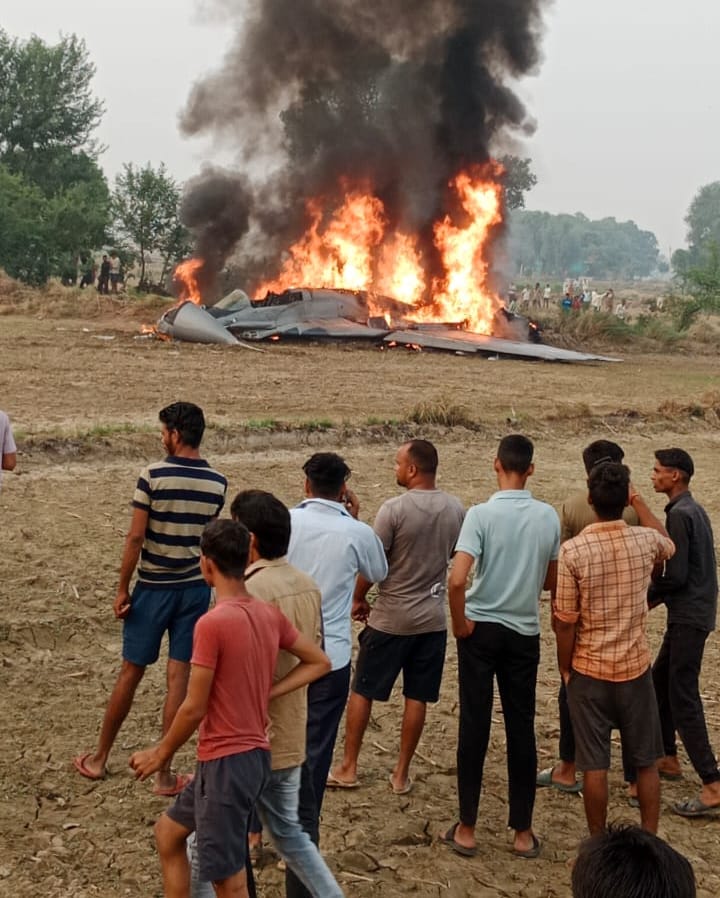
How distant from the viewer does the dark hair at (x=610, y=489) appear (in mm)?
4270

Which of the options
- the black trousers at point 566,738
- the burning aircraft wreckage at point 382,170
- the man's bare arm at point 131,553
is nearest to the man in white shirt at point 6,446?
the man's bare arm at point 131,553

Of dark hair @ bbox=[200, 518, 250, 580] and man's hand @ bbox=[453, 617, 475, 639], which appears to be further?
man's hand @ bbox=[453, 617, 475, 639]

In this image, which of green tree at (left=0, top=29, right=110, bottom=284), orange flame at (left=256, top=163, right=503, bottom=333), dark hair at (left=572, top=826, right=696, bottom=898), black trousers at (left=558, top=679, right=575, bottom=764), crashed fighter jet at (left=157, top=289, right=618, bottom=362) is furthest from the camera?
green tree at (left=0, top=29, right=110, bottom=284)

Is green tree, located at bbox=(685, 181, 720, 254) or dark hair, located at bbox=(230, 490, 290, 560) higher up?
green tree, located at bbox=(685, 181, 720, 254)

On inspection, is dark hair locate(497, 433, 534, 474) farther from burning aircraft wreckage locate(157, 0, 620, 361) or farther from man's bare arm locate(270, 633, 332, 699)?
burning aircraft wreckage locate(157, 0, 620, 361)

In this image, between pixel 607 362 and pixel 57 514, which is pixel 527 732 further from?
pixel 607 362

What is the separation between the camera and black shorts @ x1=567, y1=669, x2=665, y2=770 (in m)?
4.30

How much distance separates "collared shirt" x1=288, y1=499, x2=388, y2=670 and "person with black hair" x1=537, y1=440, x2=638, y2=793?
3.92ft

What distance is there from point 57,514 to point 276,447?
4.46m

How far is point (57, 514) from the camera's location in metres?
9.43

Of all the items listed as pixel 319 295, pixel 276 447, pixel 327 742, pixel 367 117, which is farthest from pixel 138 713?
pixel 367 117

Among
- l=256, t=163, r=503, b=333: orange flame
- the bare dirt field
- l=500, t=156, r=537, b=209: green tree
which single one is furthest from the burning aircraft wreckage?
l=500, t=156, r=537, b=209: green tree

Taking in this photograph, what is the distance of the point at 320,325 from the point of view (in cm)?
2605

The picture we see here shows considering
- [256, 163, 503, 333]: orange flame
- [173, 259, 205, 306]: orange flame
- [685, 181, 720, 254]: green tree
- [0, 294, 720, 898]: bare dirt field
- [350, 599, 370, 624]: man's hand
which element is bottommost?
[0, 294, 720, 898]: bare dirt field
